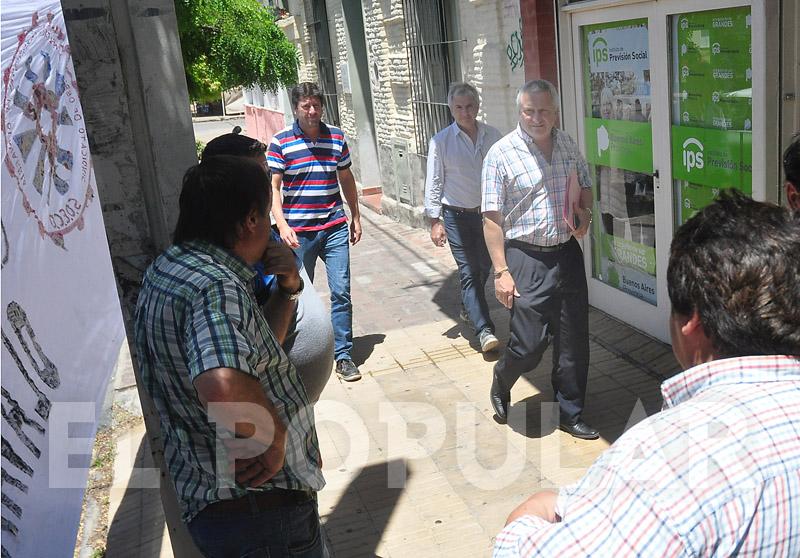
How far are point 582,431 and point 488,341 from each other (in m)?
1.43

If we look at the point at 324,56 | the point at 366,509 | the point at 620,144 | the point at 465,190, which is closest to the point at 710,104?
the point at 620,144

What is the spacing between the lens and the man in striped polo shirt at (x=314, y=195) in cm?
584

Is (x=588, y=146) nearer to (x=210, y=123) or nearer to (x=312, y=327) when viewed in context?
(x=312, y=327)

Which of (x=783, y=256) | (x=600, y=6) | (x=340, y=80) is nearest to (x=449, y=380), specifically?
(x=600, y=6)

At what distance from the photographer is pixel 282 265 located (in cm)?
261

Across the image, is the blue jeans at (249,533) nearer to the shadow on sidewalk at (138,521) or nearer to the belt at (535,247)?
the shadow on sidewalk at (138,521)

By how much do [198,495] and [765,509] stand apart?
4.85 ft

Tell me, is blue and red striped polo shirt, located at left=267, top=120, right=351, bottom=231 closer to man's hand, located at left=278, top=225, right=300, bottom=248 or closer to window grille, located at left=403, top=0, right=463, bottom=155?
man's hand, located at left=278, top=225, right=300, bottom=248

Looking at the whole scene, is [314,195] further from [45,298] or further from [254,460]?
[254,460]

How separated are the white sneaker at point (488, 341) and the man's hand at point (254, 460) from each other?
12.7 ft

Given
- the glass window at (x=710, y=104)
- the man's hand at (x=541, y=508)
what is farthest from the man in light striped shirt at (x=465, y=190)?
the man's hand at (x=541, y=508)

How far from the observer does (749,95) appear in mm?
4520

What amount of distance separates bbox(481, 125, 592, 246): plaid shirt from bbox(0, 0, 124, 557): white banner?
2012 millimetres

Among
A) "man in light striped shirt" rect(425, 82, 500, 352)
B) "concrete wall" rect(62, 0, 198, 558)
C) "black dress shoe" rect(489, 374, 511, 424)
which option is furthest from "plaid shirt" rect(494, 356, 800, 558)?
"man in light striped shirt" rect(425, 82, 500, 352)
